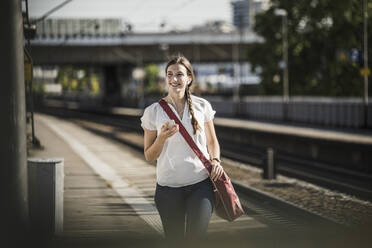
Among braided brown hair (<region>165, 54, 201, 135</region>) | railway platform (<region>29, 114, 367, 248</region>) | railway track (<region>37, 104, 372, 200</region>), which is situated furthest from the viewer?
railway track (<region>37, 104, 372, 200</region>)

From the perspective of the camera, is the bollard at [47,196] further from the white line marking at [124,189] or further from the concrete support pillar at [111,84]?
the concrete support pillar at [111,84]

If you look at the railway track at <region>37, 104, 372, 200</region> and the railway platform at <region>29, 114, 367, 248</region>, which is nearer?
the railway platform at <region>29, 114, 367, 248</region>

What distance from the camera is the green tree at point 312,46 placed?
1800 inches

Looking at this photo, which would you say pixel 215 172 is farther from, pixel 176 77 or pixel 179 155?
pixel 176 77

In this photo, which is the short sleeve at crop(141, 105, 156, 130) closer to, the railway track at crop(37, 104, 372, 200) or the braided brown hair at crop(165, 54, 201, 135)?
the braided brown hair at crop(165, 54, 201, 135)

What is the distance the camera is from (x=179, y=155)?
4.19 metres

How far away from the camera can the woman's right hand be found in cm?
409

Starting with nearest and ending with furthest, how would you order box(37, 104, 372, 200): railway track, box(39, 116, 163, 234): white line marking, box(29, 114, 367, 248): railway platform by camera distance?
box(29, 114, 367, 248): railway platform
box(39, 116, 163, 234): white line marking
box(37, 104, 372, 200): railway track

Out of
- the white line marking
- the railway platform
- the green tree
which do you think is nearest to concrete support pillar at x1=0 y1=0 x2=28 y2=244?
the railway platform

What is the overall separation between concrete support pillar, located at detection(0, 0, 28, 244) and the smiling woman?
884 millimetres

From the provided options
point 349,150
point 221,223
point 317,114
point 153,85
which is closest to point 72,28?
point 317,114

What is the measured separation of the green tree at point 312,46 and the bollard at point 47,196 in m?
40.7

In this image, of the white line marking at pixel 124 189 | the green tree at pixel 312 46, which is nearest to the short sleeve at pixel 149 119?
the white line marking at pixel 124 189

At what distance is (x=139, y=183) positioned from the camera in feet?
41.1
